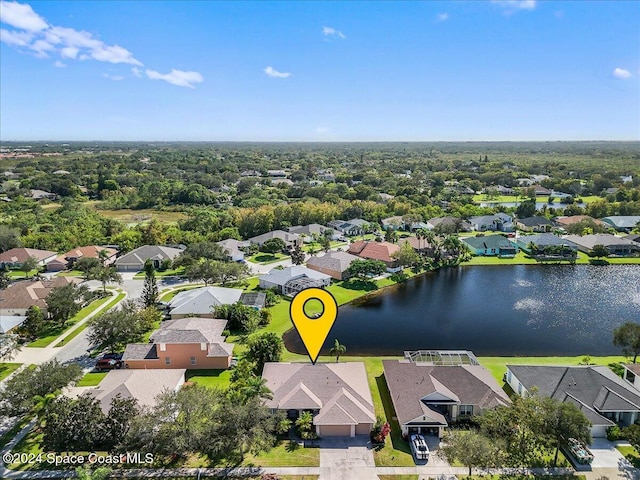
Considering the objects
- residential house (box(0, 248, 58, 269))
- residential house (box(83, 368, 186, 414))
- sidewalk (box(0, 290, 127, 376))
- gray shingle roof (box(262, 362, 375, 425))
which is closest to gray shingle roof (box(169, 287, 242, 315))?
sidewalk (box(0, 290, 127, 376))

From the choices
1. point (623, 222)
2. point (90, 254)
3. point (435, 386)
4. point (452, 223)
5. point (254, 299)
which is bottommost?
point (254, 299)

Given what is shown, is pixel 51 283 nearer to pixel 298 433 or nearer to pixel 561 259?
pixel 298 433

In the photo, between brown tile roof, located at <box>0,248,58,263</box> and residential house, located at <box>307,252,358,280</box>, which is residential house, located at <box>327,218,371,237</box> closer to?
residential house, located at <box>307,252,358,280</box>

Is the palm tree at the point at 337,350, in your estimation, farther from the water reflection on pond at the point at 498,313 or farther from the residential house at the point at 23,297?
the residential house at the point at 23,297

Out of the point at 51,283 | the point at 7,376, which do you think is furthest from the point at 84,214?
the point at 7,376

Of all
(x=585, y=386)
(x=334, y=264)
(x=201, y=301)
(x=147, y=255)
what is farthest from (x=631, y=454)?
(x=147, y=255)

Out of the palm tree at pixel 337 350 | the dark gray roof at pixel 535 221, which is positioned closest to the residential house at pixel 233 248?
the palm tree at pixel 337 350

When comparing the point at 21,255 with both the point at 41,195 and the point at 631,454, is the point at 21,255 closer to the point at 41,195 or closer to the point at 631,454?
the point at 41,195
